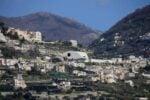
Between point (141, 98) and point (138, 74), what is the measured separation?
49.0ft

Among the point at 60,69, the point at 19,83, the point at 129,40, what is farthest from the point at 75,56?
the point at 129,40

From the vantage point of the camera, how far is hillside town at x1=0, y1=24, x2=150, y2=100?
6278 centimetres

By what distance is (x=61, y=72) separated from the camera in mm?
72312

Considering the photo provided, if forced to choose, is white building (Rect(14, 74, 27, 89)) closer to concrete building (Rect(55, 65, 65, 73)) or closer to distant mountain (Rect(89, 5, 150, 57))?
concrete building (Rect(55, 65, 65, 73))

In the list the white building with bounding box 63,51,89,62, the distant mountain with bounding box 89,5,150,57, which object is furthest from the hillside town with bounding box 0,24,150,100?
the distant mountain with bounding box 89,5,150,57

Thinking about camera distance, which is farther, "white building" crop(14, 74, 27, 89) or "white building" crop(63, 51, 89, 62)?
"white building" crop(63, 51, 89, 62)

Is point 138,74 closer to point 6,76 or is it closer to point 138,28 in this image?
point 6,76

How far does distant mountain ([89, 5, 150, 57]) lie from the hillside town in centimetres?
956

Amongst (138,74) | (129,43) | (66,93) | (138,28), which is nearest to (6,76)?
(66,93)

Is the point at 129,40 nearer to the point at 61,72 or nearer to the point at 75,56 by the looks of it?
the point at 75,56

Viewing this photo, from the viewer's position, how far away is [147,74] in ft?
260

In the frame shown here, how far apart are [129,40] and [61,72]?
4103 centimetres

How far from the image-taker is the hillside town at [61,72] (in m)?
62.8

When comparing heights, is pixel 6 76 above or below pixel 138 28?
below
